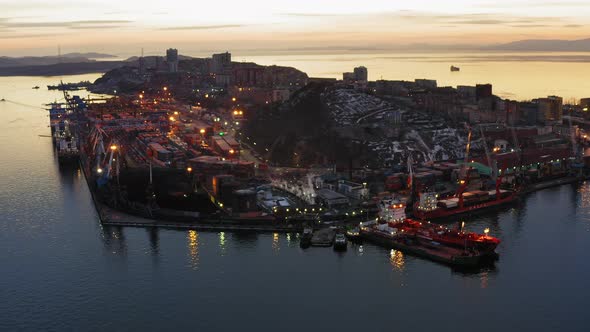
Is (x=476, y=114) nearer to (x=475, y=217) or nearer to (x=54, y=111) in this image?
(x=475, y=217)

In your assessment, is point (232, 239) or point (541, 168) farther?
point (541, 168)

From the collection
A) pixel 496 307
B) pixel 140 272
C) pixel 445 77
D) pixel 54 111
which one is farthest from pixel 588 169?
pixel 445 77

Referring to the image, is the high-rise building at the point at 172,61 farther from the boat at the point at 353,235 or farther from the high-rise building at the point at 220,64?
the boat at the point at 353,235

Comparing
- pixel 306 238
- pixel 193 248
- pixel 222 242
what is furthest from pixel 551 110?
pixel 193 248

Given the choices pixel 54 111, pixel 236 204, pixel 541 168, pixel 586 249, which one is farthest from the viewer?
pixel 54 111

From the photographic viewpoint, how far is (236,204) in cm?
1002

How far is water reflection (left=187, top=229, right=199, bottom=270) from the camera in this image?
813 centimetres

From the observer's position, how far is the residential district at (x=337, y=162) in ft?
31.5

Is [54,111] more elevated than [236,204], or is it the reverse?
[54,111]

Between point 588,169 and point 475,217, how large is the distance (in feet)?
17.0

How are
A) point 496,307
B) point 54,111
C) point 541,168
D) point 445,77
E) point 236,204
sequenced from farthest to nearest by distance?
point 445,77, point 54,111, point 541,168, point 236,204, point 496,307

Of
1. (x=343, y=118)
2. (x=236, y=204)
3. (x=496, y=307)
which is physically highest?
(x=343, y=118)

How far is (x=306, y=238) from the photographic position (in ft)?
29.0

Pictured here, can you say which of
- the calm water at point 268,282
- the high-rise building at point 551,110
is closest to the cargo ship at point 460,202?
the calm water at point 268,282
